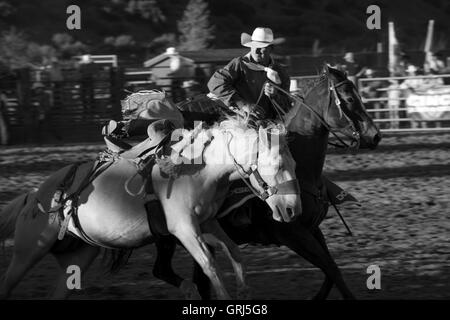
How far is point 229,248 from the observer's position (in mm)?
5539

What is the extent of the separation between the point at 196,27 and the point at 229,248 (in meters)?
44.1

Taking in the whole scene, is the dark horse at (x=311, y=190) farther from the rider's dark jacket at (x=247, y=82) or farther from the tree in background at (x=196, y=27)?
the tree in background at (x=196, y=27)

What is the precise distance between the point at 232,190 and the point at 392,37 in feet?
63.2

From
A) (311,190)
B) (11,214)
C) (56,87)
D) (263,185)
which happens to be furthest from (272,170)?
(56,87)

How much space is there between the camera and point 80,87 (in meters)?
20.7

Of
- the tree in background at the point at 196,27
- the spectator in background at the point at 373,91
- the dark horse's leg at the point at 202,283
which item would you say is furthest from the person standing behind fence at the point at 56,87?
the tree in background at the point at 196,27

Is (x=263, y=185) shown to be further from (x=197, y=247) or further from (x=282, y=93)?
(x=282, y=93)

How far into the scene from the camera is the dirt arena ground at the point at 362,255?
21.9 ft

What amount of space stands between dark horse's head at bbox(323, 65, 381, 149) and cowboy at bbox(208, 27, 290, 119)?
0.49 meters

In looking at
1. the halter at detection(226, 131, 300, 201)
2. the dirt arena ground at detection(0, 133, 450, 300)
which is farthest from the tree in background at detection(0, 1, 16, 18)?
the halter at detection(226, 131, 300, 201)

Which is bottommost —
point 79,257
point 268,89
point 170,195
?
point 79,257

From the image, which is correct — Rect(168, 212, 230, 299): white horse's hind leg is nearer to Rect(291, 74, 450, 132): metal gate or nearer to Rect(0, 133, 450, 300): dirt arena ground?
Rect(0, 133, 450, 300): dirt arena ground

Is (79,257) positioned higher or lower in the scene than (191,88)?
higher

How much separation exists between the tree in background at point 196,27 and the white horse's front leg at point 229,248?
41.4 meters
